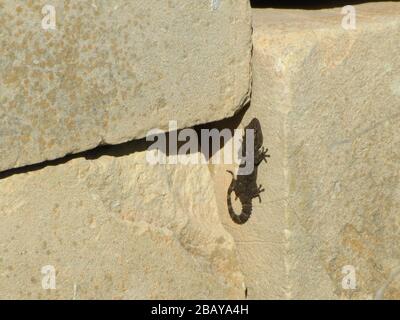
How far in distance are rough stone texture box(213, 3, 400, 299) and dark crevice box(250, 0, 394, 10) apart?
0.90ft

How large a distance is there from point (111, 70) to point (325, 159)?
906 mm

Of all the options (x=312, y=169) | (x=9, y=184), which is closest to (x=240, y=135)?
(x=312, y=169)

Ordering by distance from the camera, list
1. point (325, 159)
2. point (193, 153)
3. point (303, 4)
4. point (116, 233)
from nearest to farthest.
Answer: point (116, 233) → point (325, 159) → point (193, 153) → point (303, 4)

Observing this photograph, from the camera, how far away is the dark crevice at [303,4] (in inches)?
146

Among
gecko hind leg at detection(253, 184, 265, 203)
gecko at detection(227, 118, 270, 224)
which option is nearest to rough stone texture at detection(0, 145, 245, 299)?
gecko at detection(227, 118, 270, 224)

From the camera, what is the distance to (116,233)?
3.06 m

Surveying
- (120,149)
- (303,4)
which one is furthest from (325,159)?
(303,4)

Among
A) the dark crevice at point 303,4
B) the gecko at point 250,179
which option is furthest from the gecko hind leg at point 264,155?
the dark crevice at point 303,4


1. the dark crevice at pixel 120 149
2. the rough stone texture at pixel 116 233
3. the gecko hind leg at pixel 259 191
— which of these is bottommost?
the rough stone texture at pixel 116 233

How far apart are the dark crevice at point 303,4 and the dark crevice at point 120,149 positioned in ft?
2.15

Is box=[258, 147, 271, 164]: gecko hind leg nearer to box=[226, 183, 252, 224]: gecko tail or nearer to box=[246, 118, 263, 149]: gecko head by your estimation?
box=[246, 118, 263, 149]: gecko head

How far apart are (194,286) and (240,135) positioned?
616mm

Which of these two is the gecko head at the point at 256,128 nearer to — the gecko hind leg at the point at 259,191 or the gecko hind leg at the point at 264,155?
the gecko hind leg at the point at 264,155

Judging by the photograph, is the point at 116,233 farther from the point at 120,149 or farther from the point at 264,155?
the point at 264,155
